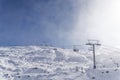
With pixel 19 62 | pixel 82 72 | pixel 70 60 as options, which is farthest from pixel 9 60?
pixel 82 72

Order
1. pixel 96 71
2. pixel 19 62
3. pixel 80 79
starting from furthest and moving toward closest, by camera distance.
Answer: pixel 19 62 < pixel 96 71 < pixel 80 79

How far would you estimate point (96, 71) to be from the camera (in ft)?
294

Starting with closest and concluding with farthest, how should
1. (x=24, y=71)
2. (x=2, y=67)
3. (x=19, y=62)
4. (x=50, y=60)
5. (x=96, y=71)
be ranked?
(x=96, y=71) → (x=24, y=71) → (x=2, y=67) → (x=19, y=62) → (x=50, y=60)

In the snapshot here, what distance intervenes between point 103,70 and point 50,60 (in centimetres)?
6582

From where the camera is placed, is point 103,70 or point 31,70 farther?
point 31,70

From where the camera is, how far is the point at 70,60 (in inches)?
6171

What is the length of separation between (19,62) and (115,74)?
228 feet

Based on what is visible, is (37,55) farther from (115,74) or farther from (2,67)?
(115,74)

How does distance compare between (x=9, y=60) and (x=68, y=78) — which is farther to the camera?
(x=9, y=60)

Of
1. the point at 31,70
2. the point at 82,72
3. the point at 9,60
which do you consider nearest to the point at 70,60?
the point at 9,60

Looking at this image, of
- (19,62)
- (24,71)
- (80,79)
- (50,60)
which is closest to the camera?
(80,79)

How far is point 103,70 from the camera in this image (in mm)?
90375

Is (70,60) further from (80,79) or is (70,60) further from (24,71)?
(80,79)

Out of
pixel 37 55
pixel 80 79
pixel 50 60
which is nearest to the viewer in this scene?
A: pixel 80 79
